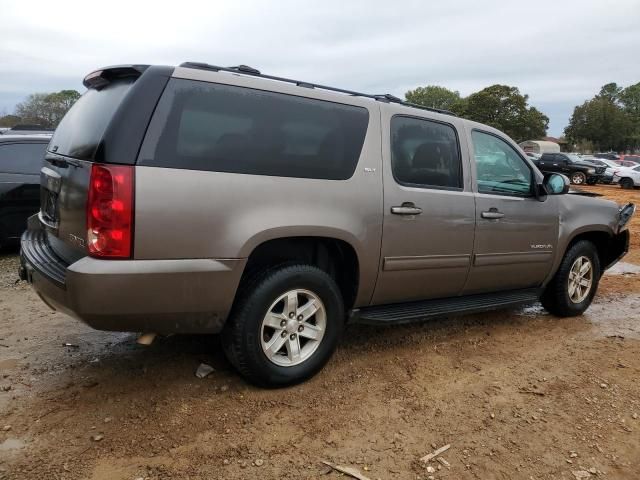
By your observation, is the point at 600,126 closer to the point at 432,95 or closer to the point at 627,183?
the point at 432,95

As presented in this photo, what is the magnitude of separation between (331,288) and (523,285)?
213cm

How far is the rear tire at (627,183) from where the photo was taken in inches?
962

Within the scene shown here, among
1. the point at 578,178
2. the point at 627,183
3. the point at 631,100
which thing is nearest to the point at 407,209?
the point at 627,183

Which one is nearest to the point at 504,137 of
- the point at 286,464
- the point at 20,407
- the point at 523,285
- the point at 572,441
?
the point at 523,285

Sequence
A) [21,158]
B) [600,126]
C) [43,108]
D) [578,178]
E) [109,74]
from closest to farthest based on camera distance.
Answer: [109,74], [21,158], [578,178], [43,108], [600,126]

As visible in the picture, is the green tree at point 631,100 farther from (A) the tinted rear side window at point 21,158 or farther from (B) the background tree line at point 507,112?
(A) the tinted rear side window at point 21,158

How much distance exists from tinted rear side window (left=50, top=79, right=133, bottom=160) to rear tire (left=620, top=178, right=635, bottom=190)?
2667 cm

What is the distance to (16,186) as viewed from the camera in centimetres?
640

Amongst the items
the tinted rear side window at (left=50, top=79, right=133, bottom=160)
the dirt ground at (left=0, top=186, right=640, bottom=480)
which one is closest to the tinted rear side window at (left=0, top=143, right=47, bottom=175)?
the dirt ground at (left=0, top=186, right=640, bottom=480)

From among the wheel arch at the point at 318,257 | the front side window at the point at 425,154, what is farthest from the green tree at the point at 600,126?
the wheel arch at the point at 318,257

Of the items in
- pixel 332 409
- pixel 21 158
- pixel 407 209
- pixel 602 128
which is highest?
pixel 602 128

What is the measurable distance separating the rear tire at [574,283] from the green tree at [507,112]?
64.0 metres

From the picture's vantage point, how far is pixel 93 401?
2.93 metres

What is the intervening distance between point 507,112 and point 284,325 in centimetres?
6932
